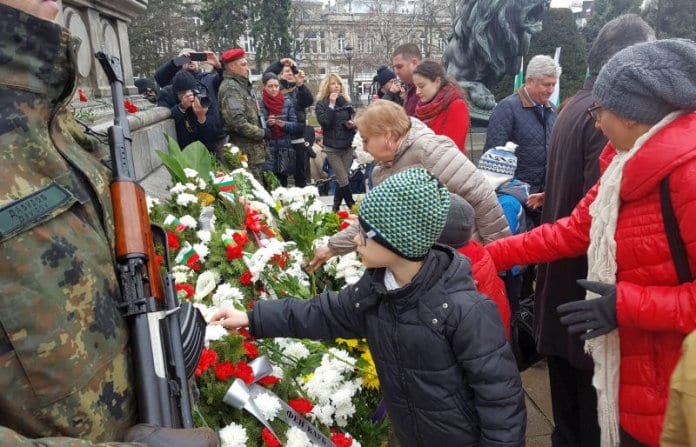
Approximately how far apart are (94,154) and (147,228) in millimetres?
289

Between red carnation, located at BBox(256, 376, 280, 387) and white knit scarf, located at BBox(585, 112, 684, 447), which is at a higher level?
white knit scarf, located at BBox(585, 112, 684, 447)

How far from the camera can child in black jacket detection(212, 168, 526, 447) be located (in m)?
1.59

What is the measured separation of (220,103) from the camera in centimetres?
555

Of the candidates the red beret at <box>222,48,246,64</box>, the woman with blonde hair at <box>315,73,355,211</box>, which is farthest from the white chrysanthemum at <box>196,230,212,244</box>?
the woman with blonde hair at <box>315,73,355,211</box>

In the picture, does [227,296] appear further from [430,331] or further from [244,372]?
[430,331]

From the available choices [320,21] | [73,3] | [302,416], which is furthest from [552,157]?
[320,21]

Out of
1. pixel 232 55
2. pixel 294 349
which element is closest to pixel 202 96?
pixel 232 55

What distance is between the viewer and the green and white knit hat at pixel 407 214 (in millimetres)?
1631

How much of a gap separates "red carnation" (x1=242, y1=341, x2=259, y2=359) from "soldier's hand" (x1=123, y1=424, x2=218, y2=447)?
0.94 m

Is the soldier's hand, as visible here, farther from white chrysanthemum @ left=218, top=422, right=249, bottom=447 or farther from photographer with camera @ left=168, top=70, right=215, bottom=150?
photographer with camera @ left=168, top=70, right=215, bottom=150

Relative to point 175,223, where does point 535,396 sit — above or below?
below

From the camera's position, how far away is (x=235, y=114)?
215 inches

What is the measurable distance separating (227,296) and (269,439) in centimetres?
75

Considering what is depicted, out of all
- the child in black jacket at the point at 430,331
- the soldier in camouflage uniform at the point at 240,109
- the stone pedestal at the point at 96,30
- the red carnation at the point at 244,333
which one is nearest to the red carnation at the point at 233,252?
the red carnation at the point at 244,333
